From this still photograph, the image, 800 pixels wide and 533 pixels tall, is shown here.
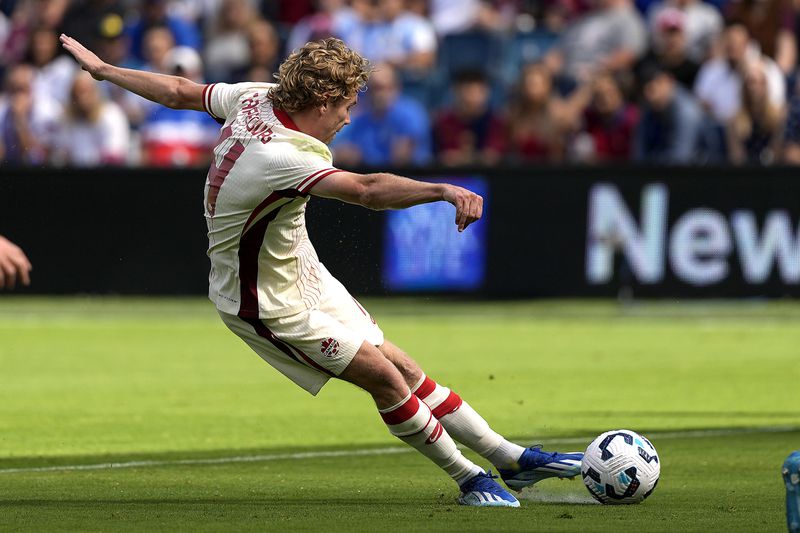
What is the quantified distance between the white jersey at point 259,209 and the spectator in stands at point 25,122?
1260 centimetres

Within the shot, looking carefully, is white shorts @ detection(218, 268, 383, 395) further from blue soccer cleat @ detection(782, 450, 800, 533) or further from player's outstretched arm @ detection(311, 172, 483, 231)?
blue soccer cleat @ detection(782, 450, 800, 533)

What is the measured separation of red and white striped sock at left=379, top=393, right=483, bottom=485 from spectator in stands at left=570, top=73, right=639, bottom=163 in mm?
11901

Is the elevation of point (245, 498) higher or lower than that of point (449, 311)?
higher

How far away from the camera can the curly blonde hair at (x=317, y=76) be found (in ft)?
22.4

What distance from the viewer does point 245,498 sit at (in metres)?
7.34

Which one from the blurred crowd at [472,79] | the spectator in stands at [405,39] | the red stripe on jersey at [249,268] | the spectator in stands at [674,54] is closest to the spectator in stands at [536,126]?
the blurred crowd at [472,79]

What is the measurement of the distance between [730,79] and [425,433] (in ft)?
40.9

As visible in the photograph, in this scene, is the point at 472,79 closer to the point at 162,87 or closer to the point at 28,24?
the point at 28,24

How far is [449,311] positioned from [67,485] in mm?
10678

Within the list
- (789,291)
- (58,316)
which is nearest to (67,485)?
(58,316)

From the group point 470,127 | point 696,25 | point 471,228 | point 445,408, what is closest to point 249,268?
point 445,408

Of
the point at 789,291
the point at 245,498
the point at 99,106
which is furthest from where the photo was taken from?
the point at 99,106

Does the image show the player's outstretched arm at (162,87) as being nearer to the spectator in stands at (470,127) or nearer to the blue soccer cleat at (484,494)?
the blue soccer cleat at (484,494)

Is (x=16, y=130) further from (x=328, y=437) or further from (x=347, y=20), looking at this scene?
(x=328, y=437)
